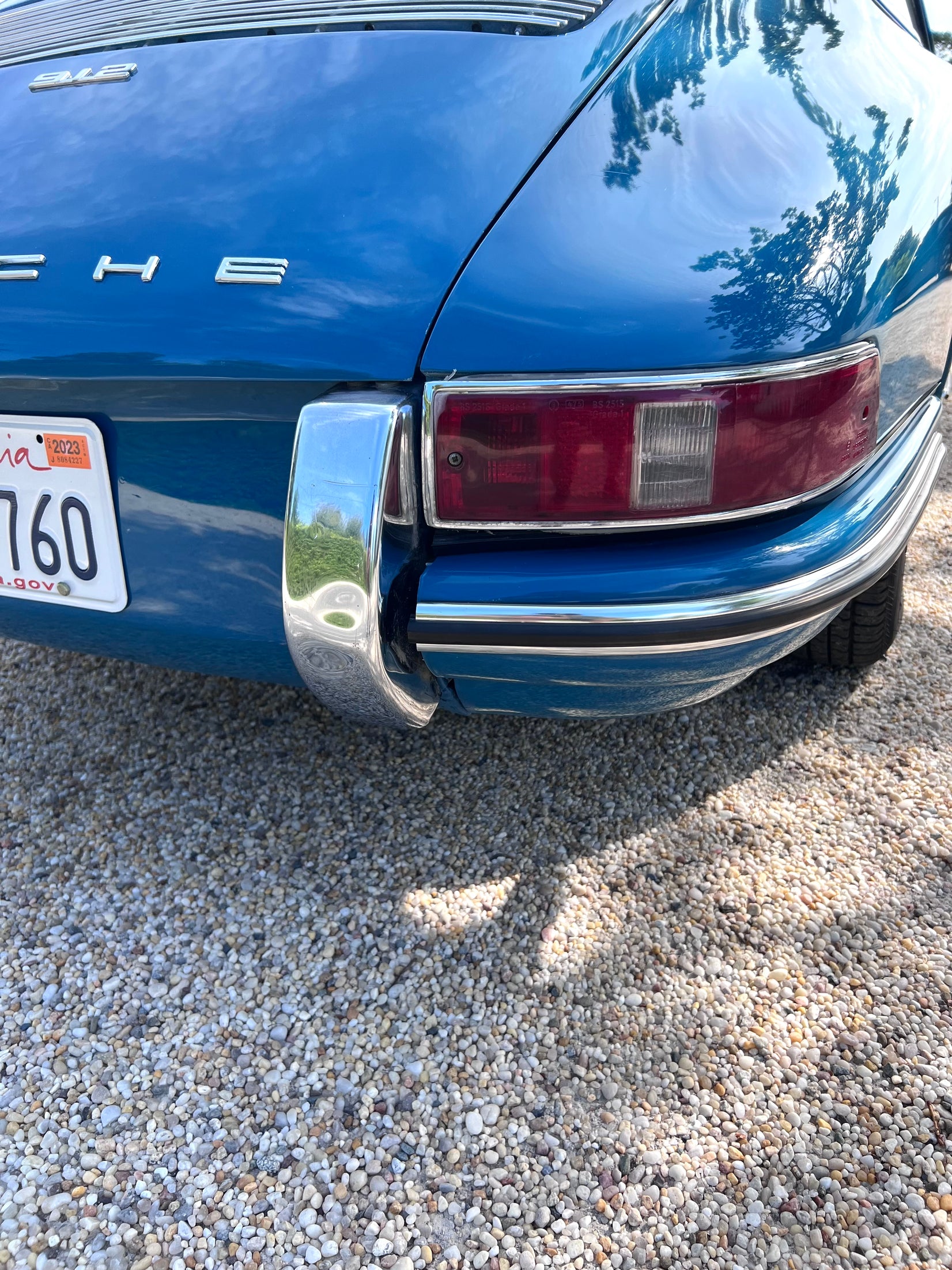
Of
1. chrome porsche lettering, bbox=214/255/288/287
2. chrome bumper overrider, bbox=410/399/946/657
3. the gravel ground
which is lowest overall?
the gravel ground

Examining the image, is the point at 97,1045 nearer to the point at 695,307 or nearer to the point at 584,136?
the point at 695,307

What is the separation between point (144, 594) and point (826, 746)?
152 cm

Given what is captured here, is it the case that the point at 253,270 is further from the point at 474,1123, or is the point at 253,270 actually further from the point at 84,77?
the point at 474,1123

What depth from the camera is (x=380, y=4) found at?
150cm

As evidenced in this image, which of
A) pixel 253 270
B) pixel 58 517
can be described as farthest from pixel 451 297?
pixel 58 517

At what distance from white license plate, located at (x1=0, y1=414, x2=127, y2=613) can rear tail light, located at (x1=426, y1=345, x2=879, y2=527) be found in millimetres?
540

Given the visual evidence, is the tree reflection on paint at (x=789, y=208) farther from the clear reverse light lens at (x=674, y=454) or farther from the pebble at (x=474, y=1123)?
the pebble at (x=474, y=1123)

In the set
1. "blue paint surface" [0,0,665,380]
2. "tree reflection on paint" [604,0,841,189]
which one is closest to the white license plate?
"blue paint surface" [0,0,665,380]

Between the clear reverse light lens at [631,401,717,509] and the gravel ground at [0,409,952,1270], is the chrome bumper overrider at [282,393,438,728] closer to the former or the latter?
the clear reverse light lens at [631,401,717,509]

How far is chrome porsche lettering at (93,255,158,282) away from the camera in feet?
4.07

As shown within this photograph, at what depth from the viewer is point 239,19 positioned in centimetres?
156

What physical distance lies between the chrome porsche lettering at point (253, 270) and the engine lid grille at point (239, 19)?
1.74 ft

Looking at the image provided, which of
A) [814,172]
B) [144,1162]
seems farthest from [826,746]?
[144,1162]

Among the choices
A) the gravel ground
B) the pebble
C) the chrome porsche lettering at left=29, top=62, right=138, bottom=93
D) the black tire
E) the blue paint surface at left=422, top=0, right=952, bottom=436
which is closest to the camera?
the blue paint surface at left=422, top=0, right=952, bottom=436
